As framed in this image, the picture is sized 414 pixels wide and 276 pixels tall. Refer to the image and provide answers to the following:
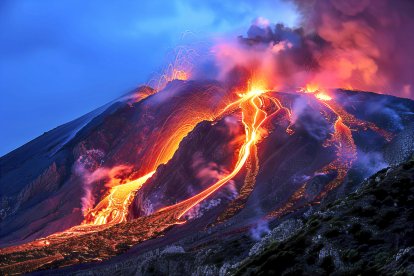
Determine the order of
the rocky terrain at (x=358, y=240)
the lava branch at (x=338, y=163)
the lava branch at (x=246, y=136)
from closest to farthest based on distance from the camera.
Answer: the rocky terrain at (x=358, y=240) < the lava branch at (x=338, y=163) < the lava branch at (x=246, y=136)

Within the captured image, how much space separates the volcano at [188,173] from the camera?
3201 inches

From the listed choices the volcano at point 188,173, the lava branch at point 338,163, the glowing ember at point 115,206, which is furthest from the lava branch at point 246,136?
the glowing ember at point 115,206

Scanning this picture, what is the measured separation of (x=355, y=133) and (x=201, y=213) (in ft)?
108

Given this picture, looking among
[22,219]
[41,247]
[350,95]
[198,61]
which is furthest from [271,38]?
[41,247]

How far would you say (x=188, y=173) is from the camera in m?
116

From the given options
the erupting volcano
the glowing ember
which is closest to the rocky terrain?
the erupting volcano

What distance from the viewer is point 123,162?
465 ft

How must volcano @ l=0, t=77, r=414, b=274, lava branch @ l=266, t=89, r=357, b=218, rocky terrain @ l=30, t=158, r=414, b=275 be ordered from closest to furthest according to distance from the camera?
rocky terrain @ l=30, t=158, r=414, b=275 < lava branch @ l=266, t=89, r=357, b=218 < volcano @ l=0, t=77, r=414, b=274

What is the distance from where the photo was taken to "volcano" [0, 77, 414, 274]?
81.3 m

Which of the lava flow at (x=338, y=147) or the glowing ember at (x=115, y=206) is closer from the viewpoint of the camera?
the lava flow at (x=338, y=147)

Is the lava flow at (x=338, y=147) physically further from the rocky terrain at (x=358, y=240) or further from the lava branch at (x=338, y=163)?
the rocky terrain at (x=358, y=240)

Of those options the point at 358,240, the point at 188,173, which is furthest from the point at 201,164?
the point at 358,240

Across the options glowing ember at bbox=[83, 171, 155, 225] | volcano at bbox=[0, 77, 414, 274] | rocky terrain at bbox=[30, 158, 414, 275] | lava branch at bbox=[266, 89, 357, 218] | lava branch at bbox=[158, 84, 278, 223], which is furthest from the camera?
glowing ember at bbox=[83, 171, 155, 225]

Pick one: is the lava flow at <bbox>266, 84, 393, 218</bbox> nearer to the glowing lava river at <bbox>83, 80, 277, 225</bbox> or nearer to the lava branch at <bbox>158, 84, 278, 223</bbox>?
the lava branch at <bbox>158, 84, 278, 223</bbox>
